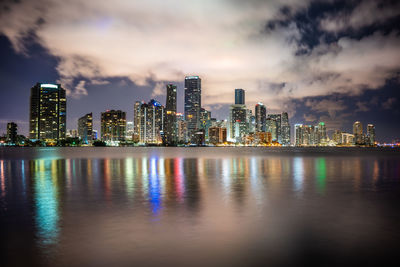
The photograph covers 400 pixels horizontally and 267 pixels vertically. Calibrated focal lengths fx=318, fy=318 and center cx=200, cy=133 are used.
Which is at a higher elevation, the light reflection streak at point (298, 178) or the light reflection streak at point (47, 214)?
the light reflection streak at point (47, 214)

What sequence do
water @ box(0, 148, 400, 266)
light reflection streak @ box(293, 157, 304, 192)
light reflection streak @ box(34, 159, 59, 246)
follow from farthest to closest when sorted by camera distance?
light reflection streak @ box(293, 157, 304, 192) → light reflection streak @ box(34, 159, 59, 246) → water @ box(0, 148, 400, 266)

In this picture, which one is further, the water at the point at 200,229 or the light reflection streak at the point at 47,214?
the light reflection streak at the point at 47,214

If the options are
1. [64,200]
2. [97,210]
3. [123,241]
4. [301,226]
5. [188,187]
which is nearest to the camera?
[123,241]

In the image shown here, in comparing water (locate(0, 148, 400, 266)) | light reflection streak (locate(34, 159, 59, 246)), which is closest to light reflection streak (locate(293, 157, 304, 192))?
water (locate(0, 148, 400, 266))

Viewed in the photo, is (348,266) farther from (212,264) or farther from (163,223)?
(163,223)

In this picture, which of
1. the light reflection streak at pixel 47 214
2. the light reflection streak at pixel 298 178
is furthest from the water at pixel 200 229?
the light reflection streak at pixel 298 178

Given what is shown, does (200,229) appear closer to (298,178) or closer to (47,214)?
(47,214)

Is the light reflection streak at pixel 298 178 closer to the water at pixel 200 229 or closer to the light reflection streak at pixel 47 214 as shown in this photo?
the water at pixel 200 229

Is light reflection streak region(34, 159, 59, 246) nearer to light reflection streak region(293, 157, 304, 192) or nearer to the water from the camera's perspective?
the water

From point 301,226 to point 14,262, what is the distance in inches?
452

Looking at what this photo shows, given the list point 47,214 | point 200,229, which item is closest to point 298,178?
point 200,229

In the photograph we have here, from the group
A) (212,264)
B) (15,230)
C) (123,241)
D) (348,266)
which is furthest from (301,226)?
(15,230)

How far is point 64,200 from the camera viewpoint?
860 inches

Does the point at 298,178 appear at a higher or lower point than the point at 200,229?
lower
